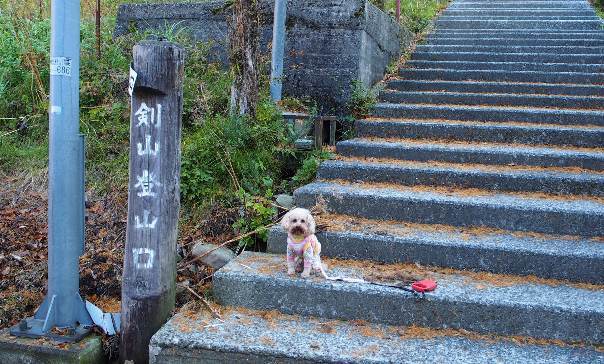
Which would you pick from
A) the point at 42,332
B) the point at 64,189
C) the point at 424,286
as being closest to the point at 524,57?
the point at 424,286

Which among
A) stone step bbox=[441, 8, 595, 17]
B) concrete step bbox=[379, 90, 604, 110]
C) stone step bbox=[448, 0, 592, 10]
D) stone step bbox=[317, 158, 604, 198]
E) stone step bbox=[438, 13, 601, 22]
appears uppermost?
stone step bbox=[448, 0, 592, 10]

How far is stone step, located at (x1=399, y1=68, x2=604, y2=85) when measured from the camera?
685 centimetres

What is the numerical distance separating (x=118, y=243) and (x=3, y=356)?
1318 mm

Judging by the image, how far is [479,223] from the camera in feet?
13.8

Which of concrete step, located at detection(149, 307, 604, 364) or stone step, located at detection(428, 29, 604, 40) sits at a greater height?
stone step, located at detection(428, 29, 604, 40)

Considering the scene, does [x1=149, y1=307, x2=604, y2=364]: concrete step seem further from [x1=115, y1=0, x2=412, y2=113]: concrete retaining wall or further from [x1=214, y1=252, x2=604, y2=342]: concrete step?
[x1=115, y1=0, x2=412, y2=113]: concrete retaining wall

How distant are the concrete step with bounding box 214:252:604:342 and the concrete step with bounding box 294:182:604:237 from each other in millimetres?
656

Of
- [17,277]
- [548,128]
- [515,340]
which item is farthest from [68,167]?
[548,128]

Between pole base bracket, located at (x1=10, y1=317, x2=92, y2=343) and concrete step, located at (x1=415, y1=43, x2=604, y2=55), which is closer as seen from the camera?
pole base bracket, located at (x1=10, y1=317, x2=92, y2=343)

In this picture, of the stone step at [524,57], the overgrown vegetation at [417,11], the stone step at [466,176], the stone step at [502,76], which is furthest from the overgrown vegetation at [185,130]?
the overgrown vegetation at [417,11]

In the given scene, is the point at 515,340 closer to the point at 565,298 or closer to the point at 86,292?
the point at 565,298

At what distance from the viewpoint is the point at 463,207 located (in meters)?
4.23

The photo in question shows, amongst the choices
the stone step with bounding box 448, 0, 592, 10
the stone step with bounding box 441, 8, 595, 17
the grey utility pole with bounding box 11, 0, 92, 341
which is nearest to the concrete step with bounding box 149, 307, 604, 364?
the grey utility pole with bounding box 11, 0, 92, 341

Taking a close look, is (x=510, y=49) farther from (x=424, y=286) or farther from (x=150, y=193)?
(x=150, y=193)
